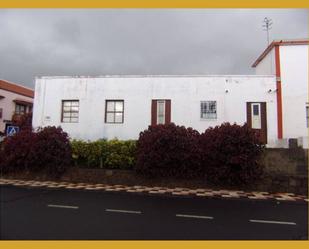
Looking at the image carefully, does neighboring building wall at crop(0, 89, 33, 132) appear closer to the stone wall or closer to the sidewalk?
the sidewalk

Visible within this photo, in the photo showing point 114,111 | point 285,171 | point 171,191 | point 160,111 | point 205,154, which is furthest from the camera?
point 114,111

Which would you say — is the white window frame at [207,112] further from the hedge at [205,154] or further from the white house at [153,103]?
the hedge at [205,154]

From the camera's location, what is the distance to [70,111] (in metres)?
17.0

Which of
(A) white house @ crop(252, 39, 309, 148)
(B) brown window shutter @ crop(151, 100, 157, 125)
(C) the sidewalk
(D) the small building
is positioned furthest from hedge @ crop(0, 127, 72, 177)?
(D) the small building

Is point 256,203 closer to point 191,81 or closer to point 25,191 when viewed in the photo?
point 25,191

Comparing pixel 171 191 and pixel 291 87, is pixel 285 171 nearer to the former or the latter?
pixel 171 191

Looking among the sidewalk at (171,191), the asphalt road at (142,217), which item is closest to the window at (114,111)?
the sidewalk at (171,191)

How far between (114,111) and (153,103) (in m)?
2.17

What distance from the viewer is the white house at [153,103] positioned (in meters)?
15.5

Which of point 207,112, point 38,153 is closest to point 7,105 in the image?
point 38,153

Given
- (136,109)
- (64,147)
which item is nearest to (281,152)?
(136,109)

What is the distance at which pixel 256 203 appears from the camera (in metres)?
9.07

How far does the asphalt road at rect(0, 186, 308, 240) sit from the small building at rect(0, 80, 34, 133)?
70.9 ft

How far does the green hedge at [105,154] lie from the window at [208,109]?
4846mm
